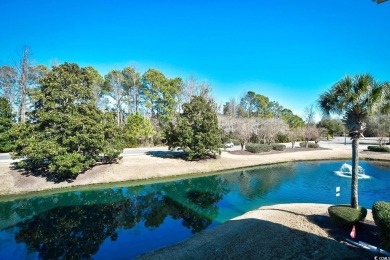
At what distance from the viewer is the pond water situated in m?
12.3

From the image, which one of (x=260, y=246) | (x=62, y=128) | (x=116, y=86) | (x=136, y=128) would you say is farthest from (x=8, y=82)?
(x=260, y=246)

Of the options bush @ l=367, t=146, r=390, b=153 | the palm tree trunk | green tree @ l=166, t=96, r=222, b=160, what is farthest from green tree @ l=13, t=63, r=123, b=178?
bush @ l=367, t=146, r=390, b=153

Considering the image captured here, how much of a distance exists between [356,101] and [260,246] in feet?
26.4

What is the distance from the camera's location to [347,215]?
33.0 ft

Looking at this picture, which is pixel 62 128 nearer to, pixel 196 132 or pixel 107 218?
pixel 107 218

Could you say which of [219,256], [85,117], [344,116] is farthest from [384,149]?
[85,117]

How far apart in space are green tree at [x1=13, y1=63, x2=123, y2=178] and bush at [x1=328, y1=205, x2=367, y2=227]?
2161 cm

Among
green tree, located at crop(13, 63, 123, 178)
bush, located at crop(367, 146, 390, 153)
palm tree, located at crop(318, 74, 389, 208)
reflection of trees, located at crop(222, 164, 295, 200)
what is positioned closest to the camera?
palm tree, located at crop(318, 74, 389, 208)

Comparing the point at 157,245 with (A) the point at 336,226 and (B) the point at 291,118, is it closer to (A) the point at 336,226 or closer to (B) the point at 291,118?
(A) the point at 336,226

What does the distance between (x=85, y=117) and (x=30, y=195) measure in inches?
337

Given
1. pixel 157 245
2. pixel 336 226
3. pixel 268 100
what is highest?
pixel 268 100

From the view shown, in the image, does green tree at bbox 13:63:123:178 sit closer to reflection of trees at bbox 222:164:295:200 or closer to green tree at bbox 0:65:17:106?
reflection of trees at bbox 222:164:295:200

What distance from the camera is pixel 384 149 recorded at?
38.4 meters

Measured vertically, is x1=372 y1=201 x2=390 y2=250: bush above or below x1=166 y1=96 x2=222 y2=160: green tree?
below
